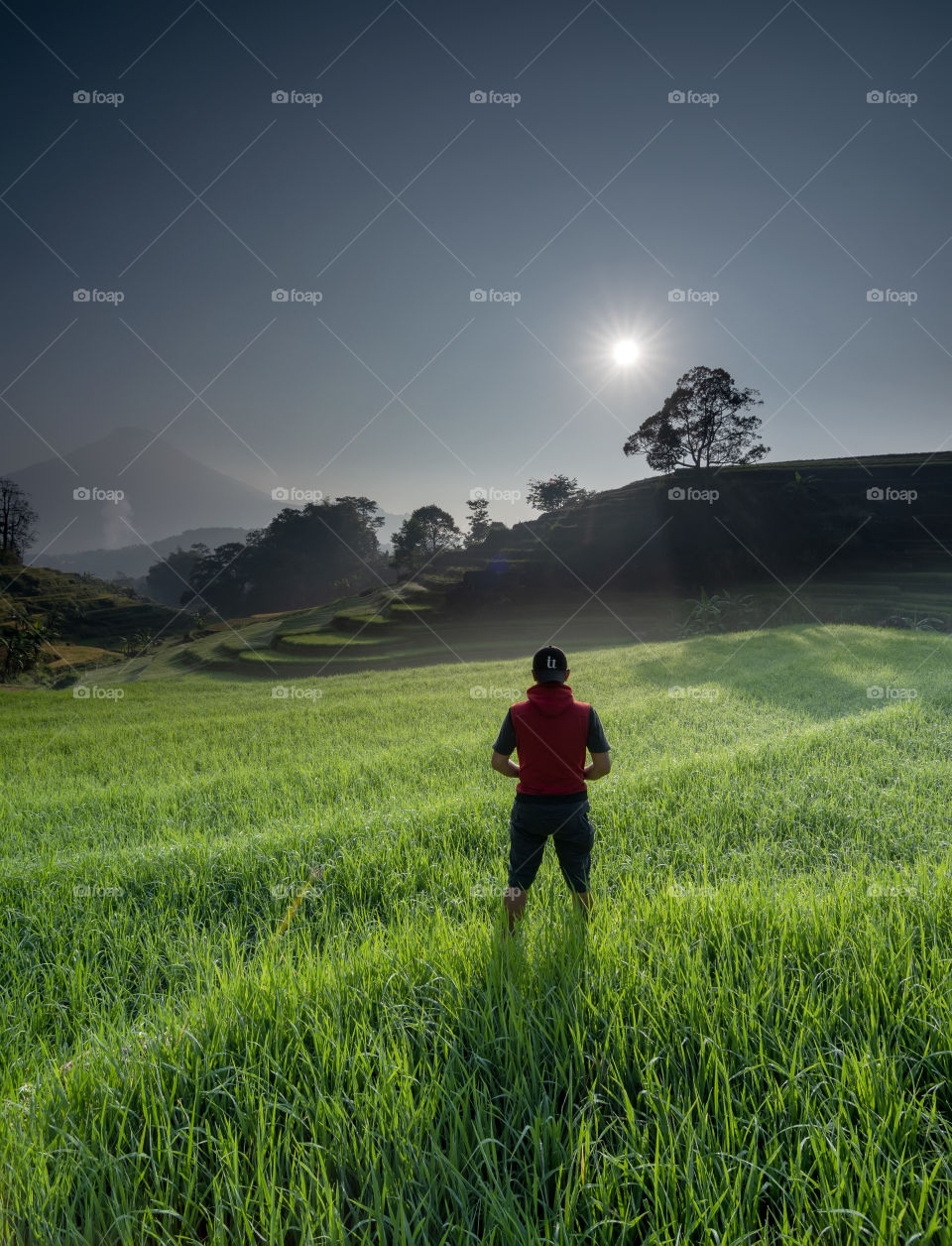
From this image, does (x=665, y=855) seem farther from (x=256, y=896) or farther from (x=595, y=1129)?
(x=256, y=896)

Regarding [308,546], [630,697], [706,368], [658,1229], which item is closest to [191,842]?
[658,1229]

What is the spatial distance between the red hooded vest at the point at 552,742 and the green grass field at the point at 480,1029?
0.86 metres

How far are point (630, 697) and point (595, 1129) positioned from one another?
525 inches

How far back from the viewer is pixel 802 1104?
6.77ft

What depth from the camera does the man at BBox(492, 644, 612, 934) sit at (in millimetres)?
3662

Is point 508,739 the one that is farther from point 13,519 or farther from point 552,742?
point 13,519

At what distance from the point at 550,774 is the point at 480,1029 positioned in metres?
1.50

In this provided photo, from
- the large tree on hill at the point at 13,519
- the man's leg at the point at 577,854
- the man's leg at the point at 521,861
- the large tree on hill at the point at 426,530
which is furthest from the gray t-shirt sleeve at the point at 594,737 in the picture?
the large tree on hill at the point at 426,530

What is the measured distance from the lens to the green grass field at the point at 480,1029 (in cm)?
183

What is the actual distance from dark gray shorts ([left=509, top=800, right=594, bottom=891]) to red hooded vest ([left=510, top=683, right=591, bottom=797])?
125mm

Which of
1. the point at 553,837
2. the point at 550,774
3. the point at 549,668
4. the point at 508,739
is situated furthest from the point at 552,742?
the point at 553,837

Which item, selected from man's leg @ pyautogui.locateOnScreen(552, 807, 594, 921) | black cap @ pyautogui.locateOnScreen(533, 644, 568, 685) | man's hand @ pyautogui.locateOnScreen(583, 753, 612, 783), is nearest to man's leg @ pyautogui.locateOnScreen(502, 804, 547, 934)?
man's leg @ pyautogui.locateOnScreen(552, 807, 594, 921)

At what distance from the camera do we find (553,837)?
377 cm

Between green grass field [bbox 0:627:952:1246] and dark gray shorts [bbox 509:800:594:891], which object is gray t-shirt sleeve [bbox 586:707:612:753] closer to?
dark gray shorts [bbox 509:800:594:891]
